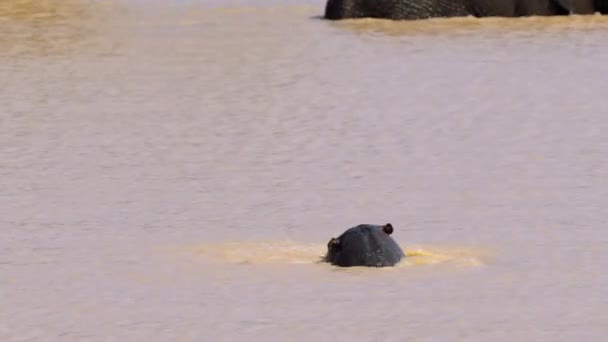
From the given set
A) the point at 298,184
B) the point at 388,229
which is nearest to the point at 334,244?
the point at 388,229

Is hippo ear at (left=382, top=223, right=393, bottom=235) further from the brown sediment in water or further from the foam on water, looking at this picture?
the brown sediment in water

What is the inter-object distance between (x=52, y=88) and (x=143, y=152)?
4010 millimetres

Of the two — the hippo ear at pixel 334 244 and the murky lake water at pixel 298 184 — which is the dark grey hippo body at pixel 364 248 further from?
the murky lake water at pixel 298 184

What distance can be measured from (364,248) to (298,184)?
104 inches

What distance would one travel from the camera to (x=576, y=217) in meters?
11.9

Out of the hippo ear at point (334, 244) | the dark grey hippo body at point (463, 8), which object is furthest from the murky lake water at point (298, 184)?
the dark grey hippo body at point (463, 8)

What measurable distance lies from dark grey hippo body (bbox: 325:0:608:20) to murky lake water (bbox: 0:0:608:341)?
2.15m

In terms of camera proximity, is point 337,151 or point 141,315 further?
point 337,151

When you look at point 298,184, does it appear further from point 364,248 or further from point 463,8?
point 463,8

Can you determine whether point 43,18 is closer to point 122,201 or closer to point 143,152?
point 143,152

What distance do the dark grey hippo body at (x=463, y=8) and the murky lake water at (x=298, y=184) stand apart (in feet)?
7.05

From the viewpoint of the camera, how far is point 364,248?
10.6 m

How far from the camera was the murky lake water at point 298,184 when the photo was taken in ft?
31.4

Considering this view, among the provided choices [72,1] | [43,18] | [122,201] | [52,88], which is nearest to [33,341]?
[122,201]
